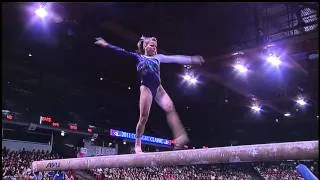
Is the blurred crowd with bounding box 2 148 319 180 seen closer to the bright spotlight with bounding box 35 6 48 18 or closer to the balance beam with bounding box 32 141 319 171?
the balance beam with bounding box 32 141 319 171

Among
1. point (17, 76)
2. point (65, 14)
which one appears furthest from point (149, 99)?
point (17, 76)

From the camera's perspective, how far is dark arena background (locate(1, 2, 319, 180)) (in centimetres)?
757

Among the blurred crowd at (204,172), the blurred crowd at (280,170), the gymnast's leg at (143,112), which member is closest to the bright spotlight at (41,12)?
the gymnast's leg at (143,112)

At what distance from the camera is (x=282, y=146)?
3734mm

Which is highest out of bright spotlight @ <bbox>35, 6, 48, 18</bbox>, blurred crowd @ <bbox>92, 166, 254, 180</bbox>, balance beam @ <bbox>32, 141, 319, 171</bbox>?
bright spotlight @ <bbox>35, 6, 48, 18</bbox>

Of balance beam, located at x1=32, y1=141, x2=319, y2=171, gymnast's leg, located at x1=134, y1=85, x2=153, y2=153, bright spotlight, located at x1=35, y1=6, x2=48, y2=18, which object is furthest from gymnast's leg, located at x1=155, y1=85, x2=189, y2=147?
bright spotlight, located at x1=35, y1=6, x2=48, y2=18

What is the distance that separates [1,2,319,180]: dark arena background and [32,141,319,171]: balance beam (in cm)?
1

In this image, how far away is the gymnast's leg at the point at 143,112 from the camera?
5.39 metres

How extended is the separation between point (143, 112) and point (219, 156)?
157cm

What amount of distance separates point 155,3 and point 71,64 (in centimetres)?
741

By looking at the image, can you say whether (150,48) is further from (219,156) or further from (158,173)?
(158,173)

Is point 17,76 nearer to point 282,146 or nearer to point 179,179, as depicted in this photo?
point 179,179

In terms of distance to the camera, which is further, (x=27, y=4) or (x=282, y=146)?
(x=27, y=4)

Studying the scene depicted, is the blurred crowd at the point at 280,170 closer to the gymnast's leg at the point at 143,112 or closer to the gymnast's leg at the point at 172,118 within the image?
the gymnast's leg at the point at 172,118
